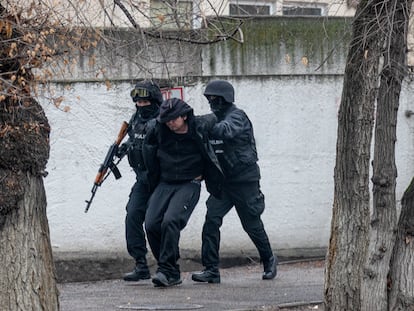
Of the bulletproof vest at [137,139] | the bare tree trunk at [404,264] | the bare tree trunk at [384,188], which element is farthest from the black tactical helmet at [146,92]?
the bare tree trunk at [404,264]

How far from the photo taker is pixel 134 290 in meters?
10.2

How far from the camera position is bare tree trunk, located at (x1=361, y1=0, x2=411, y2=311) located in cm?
783

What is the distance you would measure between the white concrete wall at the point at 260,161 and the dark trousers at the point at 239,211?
1765 mm

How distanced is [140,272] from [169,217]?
105 cm

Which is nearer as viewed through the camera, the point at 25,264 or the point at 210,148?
the point at 25,264

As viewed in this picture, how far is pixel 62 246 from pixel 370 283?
194 inches

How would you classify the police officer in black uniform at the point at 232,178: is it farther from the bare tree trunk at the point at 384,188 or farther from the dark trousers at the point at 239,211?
the bare tree trunk at the point at 384,188

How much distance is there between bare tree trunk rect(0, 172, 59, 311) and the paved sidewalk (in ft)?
6.51

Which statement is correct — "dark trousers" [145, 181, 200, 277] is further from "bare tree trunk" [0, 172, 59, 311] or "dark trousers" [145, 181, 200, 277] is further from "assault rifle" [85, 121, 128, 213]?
"bare tree trunk" [0, 172, 59, 311]

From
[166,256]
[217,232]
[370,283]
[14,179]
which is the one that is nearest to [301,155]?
[217,232]

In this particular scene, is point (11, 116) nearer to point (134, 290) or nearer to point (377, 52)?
point (377, 52)

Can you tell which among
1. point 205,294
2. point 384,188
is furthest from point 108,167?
point 384,188

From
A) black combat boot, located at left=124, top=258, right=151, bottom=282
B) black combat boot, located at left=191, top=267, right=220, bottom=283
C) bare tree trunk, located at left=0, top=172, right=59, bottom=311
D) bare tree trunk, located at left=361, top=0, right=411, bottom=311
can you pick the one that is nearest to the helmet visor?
black combat boot, located at left=124, top=258, right=151, bottom=282

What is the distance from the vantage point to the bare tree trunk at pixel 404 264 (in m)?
7.74
